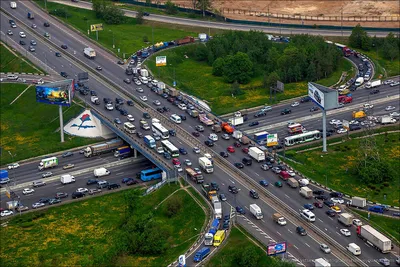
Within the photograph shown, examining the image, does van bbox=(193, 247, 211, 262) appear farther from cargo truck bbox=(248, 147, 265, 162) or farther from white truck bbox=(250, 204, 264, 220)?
cargo truck bbox=(248, 147, 265, 162)

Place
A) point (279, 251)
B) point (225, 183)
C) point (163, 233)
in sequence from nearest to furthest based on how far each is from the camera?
1. point (279, 251)
2. point (163, 233)
3. point (225, 183)

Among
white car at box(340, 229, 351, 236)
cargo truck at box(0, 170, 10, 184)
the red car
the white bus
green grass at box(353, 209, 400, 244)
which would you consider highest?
the white bus

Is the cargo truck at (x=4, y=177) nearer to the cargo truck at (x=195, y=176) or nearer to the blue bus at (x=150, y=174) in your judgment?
the blue bus at (x=150, y=174)

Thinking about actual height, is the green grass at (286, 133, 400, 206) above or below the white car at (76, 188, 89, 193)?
above

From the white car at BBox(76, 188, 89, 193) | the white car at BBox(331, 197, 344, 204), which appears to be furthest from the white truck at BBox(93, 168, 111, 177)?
the white car at BBox(331, 197, 344, 204)

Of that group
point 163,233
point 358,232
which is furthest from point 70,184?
point 358,232

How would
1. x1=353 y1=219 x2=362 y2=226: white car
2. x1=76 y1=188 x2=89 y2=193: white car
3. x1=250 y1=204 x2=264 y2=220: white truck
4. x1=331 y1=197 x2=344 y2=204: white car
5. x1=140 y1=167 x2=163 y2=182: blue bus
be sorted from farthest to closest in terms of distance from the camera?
x1=140 y1=167 x2=163 y2=182: blue bus → x1=76 y1=188 x2=89 y2=193: white car → x1=331 y1=197 x2=344 y2=204: white car → x1=250 y1=204 x2=264 y2=220: white truck → x1=353 y1=219 x2=362 y2=226: white car

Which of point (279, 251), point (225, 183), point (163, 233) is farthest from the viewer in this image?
point (225, 183)

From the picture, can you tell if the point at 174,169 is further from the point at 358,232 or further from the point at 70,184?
the point at 358,232
